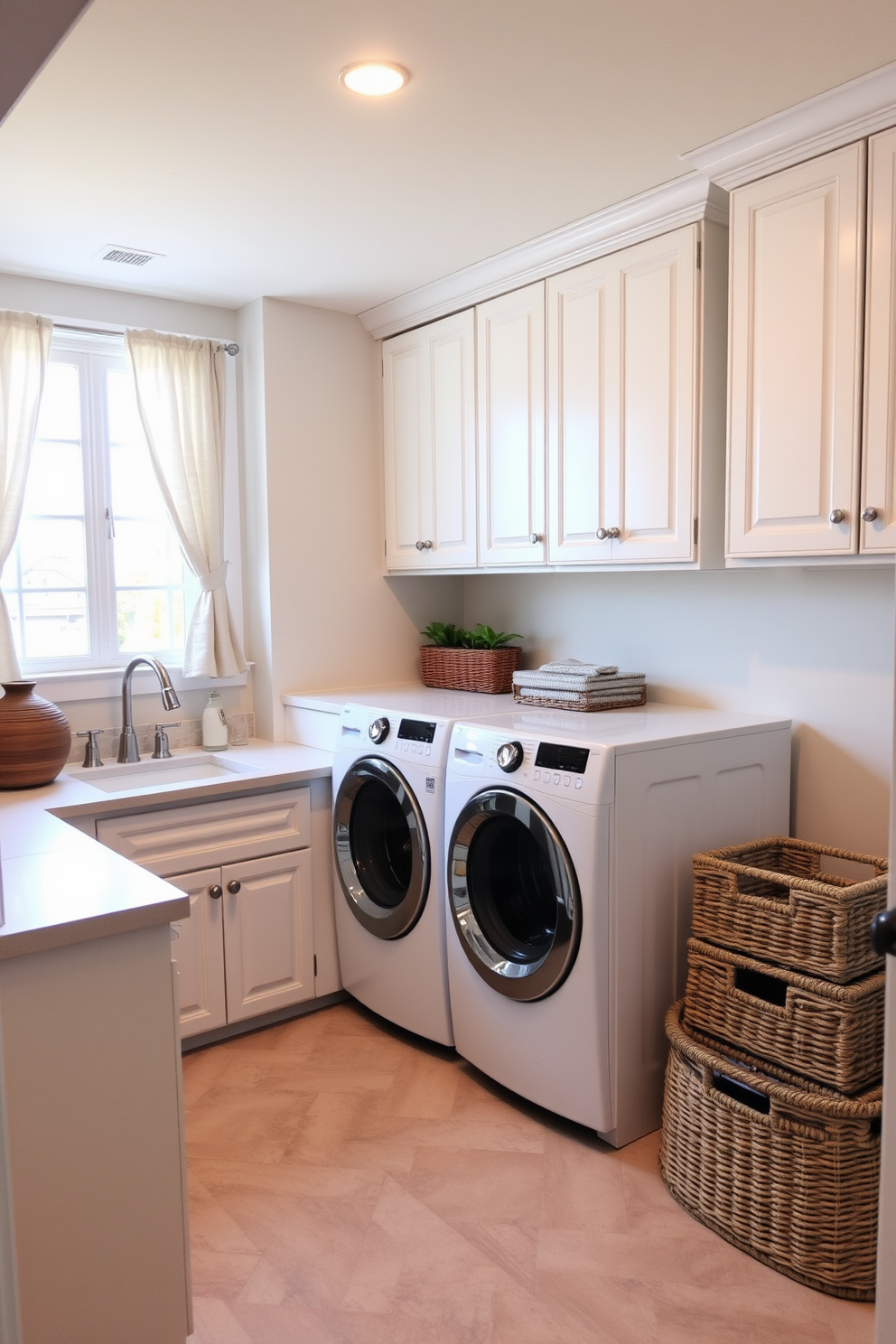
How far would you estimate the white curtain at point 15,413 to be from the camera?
298 centimetres

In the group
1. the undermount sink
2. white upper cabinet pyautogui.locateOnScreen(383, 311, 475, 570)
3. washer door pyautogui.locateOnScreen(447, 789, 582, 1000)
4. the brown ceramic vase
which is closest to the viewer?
washer door pyautogui.locateOnScreen(447, 789, 582, 1000)

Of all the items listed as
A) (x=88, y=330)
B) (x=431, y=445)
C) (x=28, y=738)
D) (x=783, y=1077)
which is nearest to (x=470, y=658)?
(x=431, y=445)

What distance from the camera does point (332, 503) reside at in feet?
11.6

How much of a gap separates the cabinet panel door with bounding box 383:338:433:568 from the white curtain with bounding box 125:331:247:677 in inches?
23.7

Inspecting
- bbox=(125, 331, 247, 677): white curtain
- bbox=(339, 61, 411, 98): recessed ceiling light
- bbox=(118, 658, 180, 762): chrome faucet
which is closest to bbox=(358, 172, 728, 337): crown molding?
bbox=(125, 331, 247, 677): white curtain

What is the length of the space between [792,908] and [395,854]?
1.33 meters

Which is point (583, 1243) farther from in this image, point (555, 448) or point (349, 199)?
point (349, 199)

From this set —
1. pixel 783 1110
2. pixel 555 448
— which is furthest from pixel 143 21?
pixel 783 1110

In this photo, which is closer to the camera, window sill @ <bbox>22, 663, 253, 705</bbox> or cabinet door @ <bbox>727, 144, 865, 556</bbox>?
cabinet door @ <bbox>727, 144, 865, 556</bbox>

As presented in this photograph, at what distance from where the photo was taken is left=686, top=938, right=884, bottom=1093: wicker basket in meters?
1.92

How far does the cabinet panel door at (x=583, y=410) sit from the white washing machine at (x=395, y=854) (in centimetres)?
58

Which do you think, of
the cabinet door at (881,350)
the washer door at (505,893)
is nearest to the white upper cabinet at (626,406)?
the cabinet door at (881,350)

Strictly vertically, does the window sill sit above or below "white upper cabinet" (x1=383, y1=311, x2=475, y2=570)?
below

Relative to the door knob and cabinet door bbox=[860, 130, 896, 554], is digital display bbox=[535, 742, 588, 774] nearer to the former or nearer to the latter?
cabinet door bbox=[860, 130, 896, 554]
